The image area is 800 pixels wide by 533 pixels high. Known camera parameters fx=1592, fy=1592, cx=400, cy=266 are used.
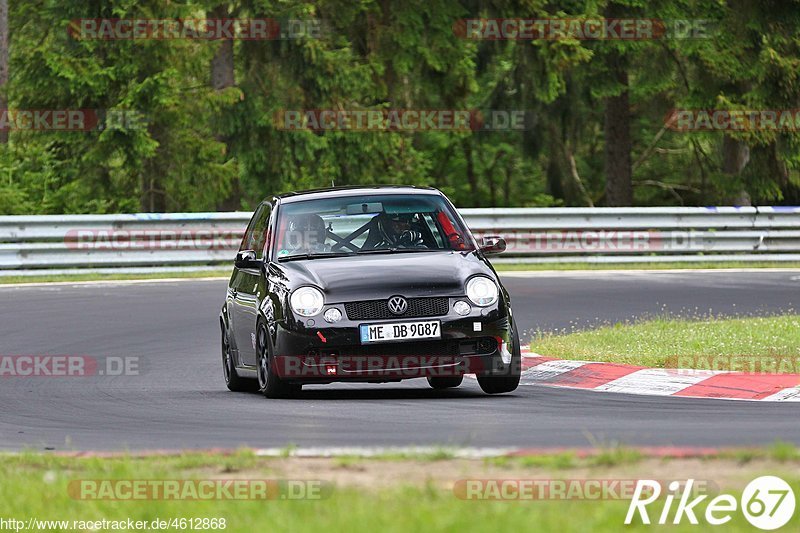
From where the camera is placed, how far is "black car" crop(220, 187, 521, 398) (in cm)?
1098

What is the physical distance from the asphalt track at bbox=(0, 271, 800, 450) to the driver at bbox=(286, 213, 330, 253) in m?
1.10

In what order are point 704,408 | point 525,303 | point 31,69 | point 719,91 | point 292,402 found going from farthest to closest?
point 719,91, point 31,69, point 525,303, point 292,402, point 704,408

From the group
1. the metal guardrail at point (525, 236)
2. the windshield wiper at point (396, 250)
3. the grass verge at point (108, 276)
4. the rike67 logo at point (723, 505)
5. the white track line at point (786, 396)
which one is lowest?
the grass verge at point (108, 276)

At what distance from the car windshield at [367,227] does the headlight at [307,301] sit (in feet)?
2.56

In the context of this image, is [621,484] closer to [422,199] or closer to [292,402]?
[292,402]

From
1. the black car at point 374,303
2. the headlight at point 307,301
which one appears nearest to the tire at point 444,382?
the black car at point 374,303

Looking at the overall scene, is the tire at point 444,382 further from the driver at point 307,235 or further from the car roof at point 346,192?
the car roof at point 346,192

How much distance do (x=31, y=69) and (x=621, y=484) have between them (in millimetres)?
25316

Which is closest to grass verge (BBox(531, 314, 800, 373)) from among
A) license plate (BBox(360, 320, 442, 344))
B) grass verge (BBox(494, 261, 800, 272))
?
license plate (BBox(360, 320, 442, 344))

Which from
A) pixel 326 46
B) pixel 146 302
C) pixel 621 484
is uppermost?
pixel 326 46

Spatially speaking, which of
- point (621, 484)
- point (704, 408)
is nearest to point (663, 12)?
point (704, 408)

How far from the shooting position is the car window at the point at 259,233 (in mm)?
12570

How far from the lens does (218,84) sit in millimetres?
34312

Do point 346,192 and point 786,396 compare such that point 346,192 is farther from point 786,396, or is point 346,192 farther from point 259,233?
point 786,396
